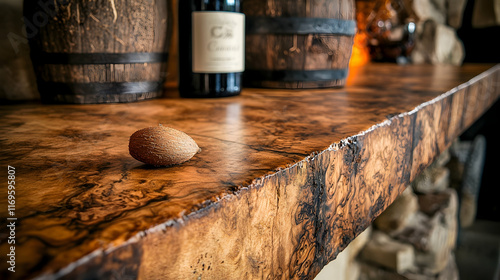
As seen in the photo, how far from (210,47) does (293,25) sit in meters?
0.26

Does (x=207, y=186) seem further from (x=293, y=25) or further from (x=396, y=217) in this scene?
(x=396, y=217)

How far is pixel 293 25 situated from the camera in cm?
97

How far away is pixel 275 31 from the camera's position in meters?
0.98

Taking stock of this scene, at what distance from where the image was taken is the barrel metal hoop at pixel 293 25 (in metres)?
A: 0.97

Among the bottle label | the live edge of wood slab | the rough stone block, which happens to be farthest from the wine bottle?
the rough stone block

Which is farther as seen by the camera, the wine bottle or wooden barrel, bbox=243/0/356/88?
wooden barrel, bbox=243/0/356/88

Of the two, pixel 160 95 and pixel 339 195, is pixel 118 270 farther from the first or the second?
pixel 160 95

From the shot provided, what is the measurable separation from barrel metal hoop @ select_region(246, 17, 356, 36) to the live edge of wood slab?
0.29m

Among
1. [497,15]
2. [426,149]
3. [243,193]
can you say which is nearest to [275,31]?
[426,149]

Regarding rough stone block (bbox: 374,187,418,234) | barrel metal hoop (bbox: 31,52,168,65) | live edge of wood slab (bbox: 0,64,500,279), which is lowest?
rough stone block (bbox: 374,187,418,234)

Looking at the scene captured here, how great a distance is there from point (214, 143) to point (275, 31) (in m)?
0.58

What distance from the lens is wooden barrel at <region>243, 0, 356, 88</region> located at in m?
0.97

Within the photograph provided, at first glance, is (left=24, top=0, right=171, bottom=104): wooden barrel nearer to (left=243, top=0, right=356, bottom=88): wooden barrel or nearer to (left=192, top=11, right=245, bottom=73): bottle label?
(left=192, top=11, right=245, bottom=73): bottle label

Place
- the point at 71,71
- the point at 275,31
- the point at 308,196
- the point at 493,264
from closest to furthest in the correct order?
1. the point at 308,196
2. the point at 71,71
3. the point at 275,31
4. the point at 493,264
